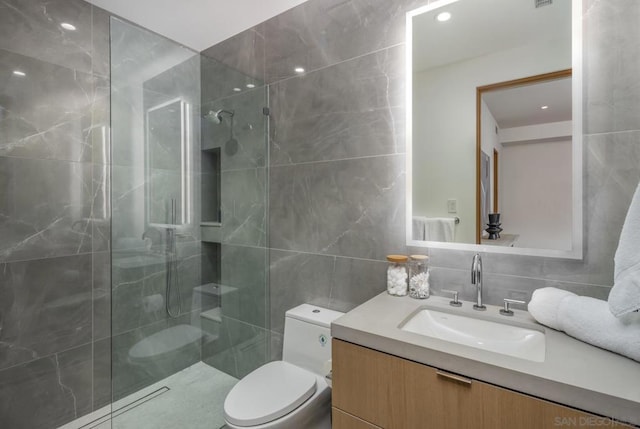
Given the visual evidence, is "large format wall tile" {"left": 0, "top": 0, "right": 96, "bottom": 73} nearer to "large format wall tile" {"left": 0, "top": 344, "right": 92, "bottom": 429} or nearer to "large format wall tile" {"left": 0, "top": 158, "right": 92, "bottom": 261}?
"large format wall tile" {"left": 0, "top": 158, "right": 92, "bottom": 261}

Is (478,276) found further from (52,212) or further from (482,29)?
(52,212)

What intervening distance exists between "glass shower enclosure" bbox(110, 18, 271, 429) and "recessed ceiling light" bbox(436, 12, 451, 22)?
1136mm

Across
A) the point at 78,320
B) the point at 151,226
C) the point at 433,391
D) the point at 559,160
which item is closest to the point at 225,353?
the point at 78,320

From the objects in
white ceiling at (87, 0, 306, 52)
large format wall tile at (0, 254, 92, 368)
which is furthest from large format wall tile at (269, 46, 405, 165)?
large format wall tile at (0, 254, 92, 368)

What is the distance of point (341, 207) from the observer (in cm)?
169

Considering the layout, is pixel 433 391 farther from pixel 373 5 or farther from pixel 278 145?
pixel 373 5

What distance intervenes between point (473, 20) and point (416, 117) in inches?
17.9

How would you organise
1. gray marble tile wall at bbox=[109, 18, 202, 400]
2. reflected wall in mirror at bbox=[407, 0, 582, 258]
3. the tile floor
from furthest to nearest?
the tile floor → gray marble tile wall at bbox=[109, 18, 202, 400] → reflected wall in mirror at bbox=[407, 0, 582, 258]

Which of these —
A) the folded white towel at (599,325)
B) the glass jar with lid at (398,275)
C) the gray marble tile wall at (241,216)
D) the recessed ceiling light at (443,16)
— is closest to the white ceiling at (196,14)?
the gray marble tile wall at (241,216)

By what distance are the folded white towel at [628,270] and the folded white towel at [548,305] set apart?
0.54 feet

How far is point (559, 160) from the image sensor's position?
1.16 metres

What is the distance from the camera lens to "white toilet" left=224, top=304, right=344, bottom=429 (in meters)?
1.24

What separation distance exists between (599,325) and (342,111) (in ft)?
4.50

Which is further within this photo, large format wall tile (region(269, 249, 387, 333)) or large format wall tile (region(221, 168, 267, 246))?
large format wall tile (region(221, 168, 267, 246))
